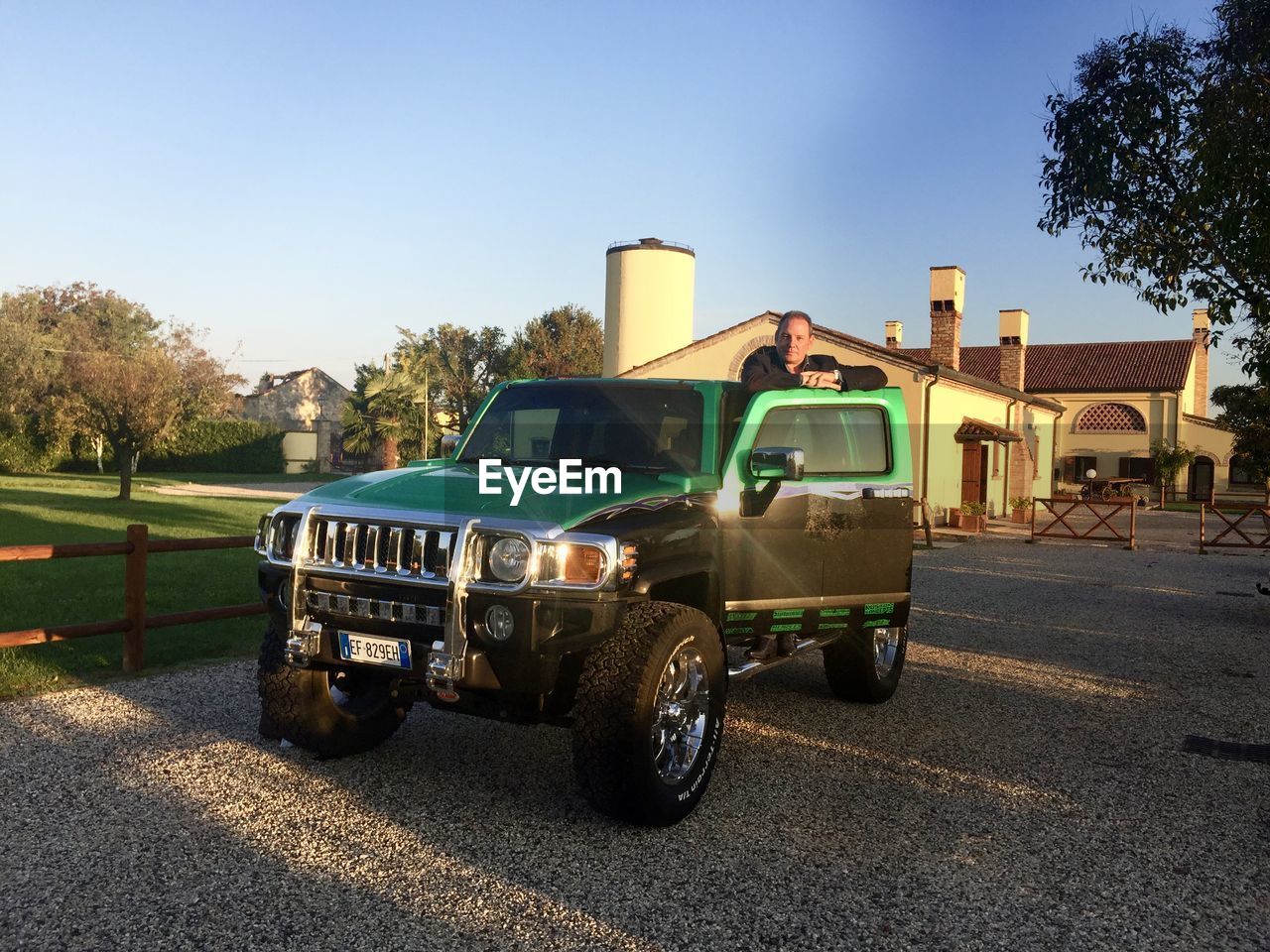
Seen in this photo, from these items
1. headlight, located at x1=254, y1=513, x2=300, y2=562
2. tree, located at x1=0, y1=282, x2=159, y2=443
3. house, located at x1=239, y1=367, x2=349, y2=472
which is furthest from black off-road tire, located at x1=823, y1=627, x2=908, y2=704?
house, located at x1=239, y1=367, x2=349, y2=472

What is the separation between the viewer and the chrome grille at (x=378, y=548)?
15.1 feet

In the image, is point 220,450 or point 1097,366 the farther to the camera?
point 1097,366

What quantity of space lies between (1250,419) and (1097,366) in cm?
1653

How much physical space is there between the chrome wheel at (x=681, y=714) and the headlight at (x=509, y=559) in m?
0.85

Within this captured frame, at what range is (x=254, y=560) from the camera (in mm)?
15539

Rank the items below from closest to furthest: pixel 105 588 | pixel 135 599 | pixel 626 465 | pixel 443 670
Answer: pixel 443 670 < pixel 626 465 < pixel 135 599 < pixel 105 588

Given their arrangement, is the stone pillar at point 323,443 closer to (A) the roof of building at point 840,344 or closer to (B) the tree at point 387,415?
(B) the tree at point 387,415

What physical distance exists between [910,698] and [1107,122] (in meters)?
5.46

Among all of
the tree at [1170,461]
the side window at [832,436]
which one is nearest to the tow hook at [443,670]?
the side window at [832,436]

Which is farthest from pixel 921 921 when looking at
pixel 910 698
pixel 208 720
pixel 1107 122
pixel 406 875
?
pixel 1107 122

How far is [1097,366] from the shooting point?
52.6 m

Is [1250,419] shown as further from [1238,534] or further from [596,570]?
[596,570]

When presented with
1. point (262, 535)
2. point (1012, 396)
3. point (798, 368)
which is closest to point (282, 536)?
point (262, 535)

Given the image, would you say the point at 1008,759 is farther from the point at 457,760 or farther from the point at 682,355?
the point at 682,355
